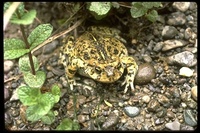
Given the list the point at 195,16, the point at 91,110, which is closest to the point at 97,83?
the point at 91,110

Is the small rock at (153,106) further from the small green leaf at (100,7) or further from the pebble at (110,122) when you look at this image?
the small green leaf at (100,7)

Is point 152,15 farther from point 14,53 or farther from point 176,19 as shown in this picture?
point 14,53

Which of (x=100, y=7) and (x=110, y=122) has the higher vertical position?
(x=100, y=7)

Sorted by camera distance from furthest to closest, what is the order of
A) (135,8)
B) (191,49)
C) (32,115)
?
(191,49)
(135,8)
(32,115)

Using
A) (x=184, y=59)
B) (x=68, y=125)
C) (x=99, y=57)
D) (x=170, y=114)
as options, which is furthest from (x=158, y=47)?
(x=68, y=125)

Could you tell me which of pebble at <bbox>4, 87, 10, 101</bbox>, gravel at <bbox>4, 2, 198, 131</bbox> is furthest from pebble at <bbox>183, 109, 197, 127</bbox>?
pebble at <bbox>4, 87, 10, 101</bbox>

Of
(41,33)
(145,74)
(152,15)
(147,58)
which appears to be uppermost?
(152,15)

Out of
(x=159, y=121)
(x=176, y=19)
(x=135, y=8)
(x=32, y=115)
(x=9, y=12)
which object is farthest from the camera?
(x=176, y=19)
